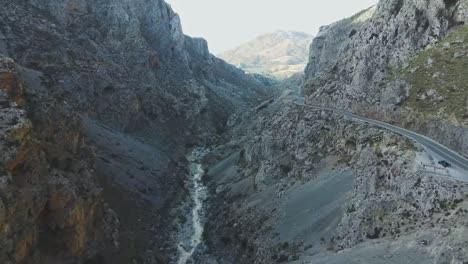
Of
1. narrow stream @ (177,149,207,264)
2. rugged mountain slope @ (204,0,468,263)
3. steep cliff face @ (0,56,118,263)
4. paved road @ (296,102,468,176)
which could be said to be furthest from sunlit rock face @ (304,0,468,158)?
steep cliff face @ (0,56,118,263)

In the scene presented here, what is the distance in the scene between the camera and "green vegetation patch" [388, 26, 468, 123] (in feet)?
202

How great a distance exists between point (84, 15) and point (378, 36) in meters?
80.7

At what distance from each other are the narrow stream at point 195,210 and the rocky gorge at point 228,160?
1.22 feet

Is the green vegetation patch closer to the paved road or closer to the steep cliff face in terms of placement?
the paved road

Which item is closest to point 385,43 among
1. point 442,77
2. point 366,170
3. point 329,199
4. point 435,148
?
point 442,77

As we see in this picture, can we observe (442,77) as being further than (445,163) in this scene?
Yes

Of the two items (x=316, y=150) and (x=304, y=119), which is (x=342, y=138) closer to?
(x=316, y=150)

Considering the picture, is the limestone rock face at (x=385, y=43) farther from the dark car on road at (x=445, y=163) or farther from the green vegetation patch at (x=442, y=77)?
the dark car on road at (x=445, y=163)

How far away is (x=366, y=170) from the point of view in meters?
57.5

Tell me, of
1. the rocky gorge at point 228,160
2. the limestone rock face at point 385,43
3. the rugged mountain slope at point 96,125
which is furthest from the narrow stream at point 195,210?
the limestone rock face at point 385,43

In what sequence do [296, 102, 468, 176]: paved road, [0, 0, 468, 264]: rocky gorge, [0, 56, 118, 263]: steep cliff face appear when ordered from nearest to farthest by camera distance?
[0, 56, 118, 263]: steep cliff face < [0, 0, 468, 264]: rocky gorge < [296, 102, 468, 176]: paved road

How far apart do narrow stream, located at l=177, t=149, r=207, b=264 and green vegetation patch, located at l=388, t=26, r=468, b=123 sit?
36388 mm

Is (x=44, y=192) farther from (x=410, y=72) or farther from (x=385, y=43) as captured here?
(x=385, y=43)

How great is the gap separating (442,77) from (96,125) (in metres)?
62.0
